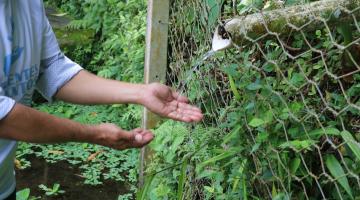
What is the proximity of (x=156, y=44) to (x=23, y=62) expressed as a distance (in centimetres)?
135

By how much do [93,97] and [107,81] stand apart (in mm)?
85

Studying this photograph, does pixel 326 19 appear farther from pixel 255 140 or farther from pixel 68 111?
pixel 68 111

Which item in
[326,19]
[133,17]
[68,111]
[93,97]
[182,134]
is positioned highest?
[326,19]

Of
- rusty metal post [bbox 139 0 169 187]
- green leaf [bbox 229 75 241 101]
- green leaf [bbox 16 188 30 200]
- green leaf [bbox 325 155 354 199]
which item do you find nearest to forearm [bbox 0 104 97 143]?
green leaf [bbox 229 75 241 101]

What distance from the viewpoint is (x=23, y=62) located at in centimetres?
198

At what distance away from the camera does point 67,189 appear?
3.96 metres

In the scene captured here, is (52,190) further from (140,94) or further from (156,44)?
(140,94)

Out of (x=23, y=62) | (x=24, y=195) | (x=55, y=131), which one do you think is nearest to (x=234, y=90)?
(x=55, y=131)

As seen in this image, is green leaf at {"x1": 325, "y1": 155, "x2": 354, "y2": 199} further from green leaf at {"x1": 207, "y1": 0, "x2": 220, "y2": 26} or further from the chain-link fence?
green leaf at {"x1": 207, "y1": 0, "x2": 220, "y2": 26}

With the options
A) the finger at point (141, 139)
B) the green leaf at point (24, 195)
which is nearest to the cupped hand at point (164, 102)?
the finger at point (141, 139)

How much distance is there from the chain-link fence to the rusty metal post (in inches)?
27.0

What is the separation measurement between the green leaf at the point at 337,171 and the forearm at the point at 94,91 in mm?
897

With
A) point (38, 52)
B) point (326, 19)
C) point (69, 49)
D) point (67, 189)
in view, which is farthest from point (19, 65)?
point (69, 49)

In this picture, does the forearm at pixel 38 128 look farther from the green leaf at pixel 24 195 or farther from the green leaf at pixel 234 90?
the green leaf at pixel 24 195
